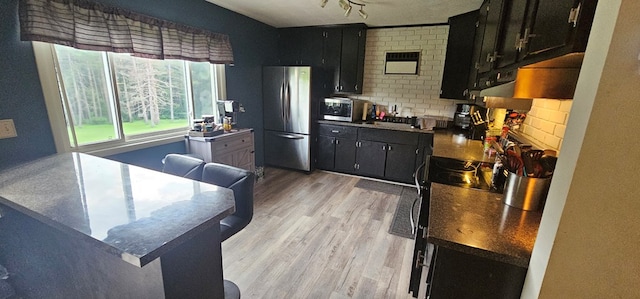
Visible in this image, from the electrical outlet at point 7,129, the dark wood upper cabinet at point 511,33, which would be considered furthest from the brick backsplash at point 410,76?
the electrical outlet at point 7,129

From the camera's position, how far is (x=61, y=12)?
70.3 inches

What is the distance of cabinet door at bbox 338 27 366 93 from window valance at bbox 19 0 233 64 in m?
1.91

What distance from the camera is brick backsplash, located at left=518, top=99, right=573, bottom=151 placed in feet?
4.52

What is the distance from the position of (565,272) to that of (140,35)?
3.08m

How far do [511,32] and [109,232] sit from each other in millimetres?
2061

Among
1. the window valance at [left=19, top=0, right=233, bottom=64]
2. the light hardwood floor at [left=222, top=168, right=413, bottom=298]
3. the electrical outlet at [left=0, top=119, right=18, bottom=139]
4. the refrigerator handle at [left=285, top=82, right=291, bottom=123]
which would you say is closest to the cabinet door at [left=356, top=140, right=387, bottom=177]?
the light hardwood floor at [left=222, top=168, right=413, bottom=298]

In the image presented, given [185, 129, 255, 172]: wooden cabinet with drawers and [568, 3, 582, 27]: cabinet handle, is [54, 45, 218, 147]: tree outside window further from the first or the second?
[568, 3, 582, 27]: cabinet handle

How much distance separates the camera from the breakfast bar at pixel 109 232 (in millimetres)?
913

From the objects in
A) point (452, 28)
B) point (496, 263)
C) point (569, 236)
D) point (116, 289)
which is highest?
point (452, 28)

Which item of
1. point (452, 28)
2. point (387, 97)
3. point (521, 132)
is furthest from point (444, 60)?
point (521, 132)

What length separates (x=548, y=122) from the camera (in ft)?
5.10

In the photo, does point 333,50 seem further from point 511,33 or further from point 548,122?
point 548,122

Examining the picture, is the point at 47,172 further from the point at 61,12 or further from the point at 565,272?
the point at 565,272

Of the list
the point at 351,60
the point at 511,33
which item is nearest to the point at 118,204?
the point at 511,33
